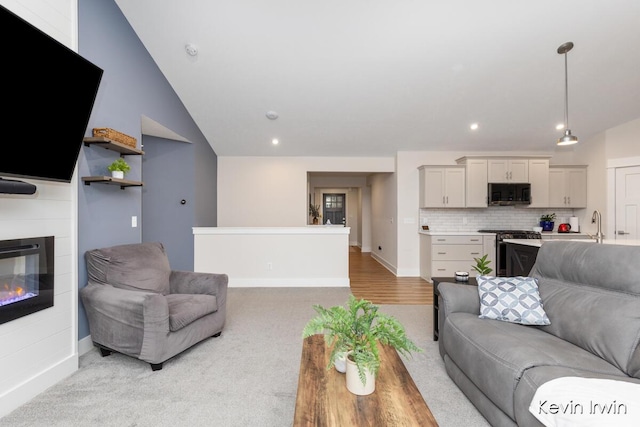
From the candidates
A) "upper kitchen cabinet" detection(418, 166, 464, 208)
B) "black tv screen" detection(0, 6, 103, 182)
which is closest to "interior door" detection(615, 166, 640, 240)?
"upper kitchen cabinet" detection(418, 166, 464, 208)

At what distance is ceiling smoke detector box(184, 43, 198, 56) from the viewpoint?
332 centimetres

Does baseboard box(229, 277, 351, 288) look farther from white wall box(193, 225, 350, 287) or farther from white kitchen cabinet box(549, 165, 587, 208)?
white kitchen cabinet box(549, 165, 587, 208)

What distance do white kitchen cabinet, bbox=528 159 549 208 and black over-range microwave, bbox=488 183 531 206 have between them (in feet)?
0.47

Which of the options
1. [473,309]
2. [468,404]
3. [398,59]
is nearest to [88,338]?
[468,404]

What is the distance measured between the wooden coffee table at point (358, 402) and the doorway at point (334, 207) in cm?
893

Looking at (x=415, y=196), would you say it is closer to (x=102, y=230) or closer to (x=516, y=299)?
(x=516, y=299)

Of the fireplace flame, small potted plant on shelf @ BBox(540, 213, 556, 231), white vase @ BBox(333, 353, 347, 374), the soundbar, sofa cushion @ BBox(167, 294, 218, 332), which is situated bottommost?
sofa cushion @ BBox(167, 294, 218, 332)

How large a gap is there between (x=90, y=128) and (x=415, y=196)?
508 cm

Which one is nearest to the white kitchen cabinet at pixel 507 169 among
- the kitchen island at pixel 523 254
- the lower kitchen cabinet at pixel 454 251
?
the lower kitchen cabinet at pixel 454 251

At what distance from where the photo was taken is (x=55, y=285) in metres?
2.10

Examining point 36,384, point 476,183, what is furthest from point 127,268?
point 476,183

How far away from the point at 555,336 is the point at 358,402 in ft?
4.81

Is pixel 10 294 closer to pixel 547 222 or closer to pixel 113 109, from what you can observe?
pixel 113 109

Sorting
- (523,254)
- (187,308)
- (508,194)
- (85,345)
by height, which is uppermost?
(508,194)
